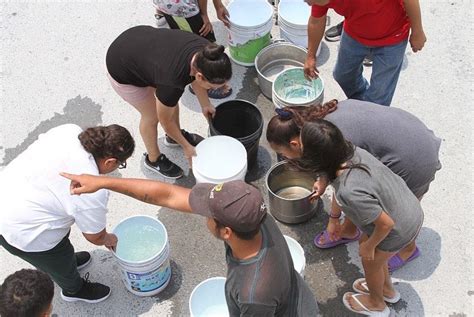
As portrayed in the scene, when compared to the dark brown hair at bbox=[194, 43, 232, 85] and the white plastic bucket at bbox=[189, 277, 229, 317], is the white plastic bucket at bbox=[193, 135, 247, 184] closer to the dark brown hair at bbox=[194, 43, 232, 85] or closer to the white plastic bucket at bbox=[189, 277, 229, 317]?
the dark brown hair at bbox=[194, 43, 232, 85]

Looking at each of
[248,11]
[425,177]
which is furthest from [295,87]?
[425,177]

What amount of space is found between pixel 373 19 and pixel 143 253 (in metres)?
2.29

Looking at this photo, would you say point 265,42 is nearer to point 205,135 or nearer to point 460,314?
point 205,135

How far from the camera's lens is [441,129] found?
4594 millimetres

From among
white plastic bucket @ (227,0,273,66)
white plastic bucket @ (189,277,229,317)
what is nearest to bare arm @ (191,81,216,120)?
white plastic bucket @ (227,0,273,66)

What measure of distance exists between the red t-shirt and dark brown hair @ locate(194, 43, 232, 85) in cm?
87

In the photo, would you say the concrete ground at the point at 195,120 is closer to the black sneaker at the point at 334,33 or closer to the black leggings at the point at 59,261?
the black sneaker at the point at 334,33

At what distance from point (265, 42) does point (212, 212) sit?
305cm

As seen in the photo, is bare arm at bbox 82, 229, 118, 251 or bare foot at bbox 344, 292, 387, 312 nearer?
bare arm at bbox 82, 229, 118, 251

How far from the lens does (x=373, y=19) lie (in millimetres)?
3754

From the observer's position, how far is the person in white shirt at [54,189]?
9.59 feet

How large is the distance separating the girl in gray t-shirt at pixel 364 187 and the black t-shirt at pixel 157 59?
1121 millimetres

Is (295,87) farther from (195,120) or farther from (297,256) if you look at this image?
(297,256)

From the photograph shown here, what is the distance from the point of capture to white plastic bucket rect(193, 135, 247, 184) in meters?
4.04
